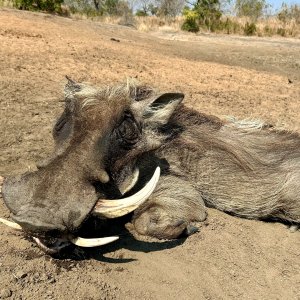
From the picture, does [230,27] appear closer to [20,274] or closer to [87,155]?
[87,155]

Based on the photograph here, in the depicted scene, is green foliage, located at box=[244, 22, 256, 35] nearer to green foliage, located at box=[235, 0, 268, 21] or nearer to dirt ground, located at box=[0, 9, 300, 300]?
green foliage, located at box=[235, 0, 268, 21]

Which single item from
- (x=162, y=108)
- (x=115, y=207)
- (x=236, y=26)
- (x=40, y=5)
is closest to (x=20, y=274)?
(x=115, y=207)

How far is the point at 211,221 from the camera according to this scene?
3.84 m

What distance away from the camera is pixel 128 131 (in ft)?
11.2

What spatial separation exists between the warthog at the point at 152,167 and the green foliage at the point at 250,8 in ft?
61.9

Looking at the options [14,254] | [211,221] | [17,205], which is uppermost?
[17,205]

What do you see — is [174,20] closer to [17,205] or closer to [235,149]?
[235,149]

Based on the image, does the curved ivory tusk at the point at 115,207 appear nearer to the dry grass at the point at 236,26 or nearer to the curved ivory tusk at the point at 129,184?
the curved ivory tusk at the point at 129,184

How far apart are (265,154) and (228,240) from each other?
946mm

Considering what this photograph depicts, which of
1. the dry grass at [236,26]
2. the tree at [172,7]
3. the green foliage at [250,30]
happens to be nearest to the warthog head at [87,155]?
the dry grass at [236,26]

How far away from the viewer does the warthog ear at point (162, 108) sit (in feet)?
11.9

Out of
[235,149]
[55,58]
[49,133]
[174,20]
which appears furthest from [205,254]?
[174,20]

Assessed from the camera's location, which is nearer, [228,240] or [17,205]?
[17,205]

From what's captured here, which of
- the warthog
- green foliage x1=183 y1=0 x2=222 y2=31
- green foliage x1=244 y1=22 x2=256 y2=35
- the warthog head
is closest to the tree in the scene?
green foliage x1=183 y1=0 x2=222 y2=31
